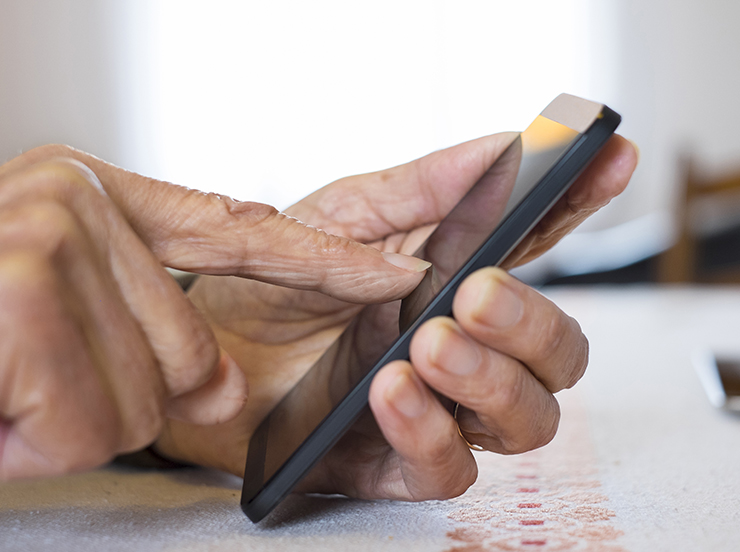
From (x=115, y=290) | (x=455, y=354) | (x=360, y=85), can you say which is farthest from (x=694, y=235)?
(x=115, y=290)

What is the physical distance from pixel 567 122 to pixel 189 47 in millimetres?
3194

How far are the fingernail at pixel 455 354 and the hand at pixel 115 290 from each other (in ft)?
0.23

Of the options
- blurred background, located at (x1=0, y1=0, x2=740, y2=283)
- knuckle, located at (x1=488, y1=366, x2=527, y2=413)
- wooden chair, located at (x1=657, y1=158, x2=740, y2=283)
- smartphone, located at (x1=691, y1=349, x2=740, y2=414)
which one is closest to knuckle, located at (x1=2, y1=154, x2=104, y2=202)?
knuckle, located at (x1=488, y1=366, x2=527, y2=413)

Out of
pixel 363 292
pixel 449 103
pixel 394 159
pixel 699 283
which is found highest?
pixel 363 292

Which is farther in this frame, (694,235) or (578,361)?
(694,235)

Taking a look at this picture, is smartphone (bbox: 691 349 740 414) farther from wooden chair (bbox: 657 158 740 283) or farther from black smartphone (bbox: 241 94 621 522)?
wooden chair (bbox: 657 158 740 283)

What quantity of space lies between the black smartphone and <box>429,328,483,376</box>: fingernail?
0.02 meters

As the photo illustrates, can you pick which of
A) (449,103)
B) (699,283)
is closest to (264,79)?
(449,103)

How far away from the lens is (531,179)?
0.34m

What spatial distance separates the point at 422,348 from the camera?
329 millimetres

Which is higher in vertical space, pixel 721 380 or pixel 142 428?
pixel 142 428

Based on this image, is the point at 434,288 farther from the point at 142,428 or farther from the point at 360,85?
the point at 360,85

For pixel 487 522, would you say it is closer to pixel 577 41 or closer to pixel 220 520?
pixel 220 520

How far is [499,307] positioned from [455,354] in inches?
1.4
